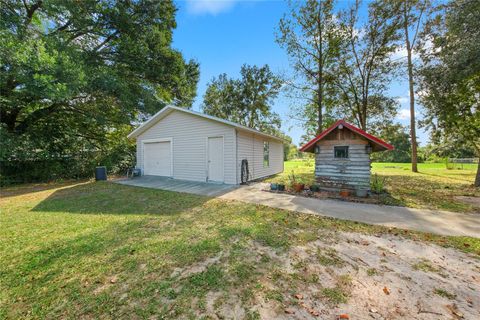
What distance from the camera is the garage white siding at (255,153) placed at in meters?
9.38

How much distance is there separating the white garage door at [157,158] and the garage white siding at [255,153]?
174 inches

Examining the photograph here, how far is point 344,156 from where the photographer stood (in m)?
7.07

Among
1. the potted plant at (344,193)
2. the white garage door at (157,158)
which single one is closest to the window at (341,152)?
the potted plant at (344,193)

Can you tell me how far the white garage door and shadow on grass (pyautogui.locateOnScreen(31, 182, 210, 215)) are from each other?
3616mm

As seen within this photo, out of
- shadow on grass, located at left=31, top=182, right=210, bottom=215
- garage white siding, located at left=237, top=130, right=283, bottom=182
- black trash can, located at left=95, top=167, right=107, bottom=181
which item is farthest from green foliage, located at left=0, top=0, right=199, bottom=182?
garage white siding, located at left=237, top=130, right=283, bottom=182

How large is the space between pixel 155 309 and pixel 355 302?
209 cm

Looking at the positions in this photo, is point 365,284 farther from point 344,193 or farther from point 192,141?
point 192,141

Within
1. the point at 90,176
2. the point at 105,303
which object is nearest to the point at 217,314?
the point at 105,303

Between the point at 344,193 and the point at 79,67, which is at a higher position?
the point at 79,67

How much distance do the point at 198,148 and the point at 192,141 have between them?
0.55 metres

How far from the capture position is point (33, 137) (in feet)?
34.9

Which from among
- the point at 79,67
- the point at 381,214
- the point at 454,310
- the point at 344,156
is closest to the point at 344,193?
the point at 344,156

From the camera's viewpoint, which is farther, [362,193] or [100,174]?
[100,174]

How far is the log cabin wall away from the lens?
673 centimetres
